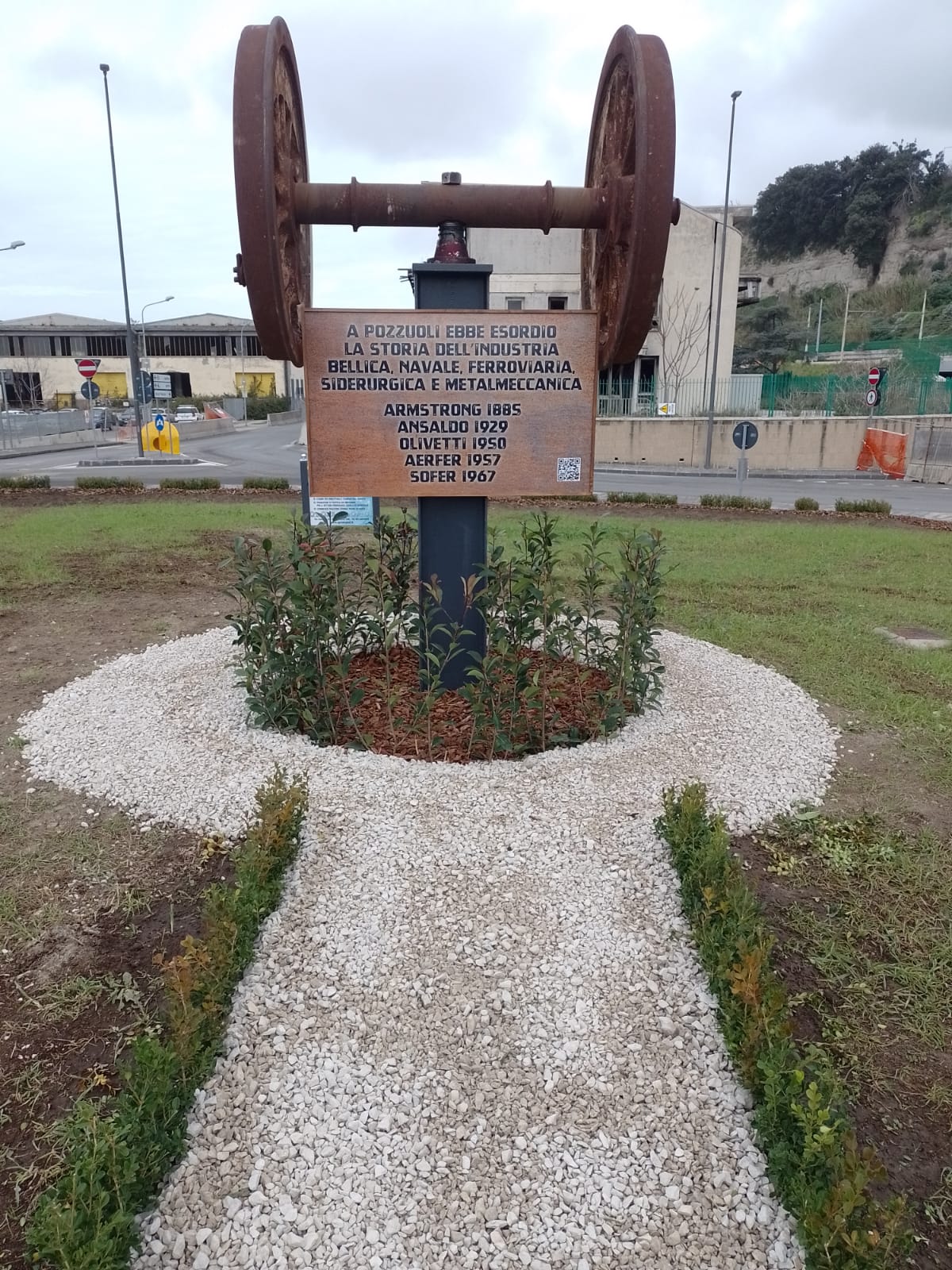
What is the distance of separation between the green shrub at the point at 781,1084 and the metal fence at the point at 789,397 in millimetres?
30639

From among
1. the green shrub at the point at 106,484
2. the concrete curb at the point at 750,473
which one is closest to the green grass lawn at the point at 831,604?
the green shrub at the point at 106,484

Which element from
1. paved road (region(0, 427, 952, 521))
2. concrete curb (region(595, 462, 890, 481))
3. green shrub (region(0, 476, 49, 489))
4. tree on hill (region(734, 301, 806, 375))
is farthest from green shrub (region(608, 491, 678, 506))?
tree on hill (region(734, 301, 806, 375))

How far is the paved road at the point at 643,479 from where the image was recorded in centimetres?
2125

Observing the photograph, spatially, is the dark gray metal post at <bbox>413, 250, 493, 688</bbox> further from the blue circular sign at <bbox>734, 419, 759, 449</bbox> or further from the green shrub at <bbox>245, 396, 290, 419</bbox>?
the green shrub at <bbox>245, 396, 290, 419</bbox>

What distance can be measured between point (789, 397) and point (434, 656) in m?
32.0

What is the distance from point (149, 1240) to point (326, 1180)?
1.48 feet

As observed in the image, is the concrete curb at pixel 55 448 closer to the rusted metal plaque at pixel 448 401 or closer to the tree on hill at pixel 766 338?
the rusted metal plaque at pixel 448 401

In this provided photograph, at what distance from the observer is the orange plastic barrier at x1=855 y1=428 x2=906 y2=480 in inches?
1094

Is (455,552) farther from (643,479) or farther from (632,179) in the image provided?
(643,479)

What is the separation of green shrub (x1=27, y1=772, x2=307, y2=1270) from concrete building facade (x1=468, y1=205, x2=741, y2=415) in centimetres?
3681

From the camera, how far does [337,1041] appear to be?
286 centimetres

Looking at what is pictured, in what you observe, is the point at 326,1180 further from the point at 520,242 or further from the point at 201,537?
the point at 520,242

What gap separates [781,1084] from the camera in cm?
239

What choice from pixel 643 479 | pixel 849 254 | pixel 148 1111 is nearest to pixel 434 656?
pixel 148 1111
